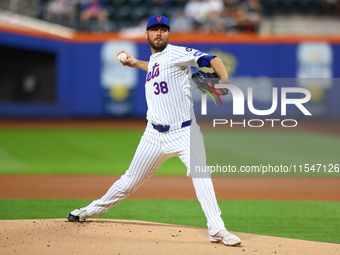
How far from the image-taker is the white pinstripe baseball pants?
4.73 m

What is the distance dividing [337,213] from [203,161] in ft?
8.77

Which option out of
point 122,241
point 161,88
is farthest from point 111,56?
point 122,241

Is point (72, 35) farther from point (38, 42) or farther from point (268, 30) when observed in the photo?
point (268, 30)

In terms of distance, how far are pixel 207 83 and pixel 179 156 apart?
620 millimetres

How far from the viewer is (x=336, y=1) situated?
1869 centimetres

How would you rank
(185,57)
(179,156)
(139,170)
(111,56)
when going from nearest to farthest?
(185,57) < (179,156) < (139,170) < (111,56)

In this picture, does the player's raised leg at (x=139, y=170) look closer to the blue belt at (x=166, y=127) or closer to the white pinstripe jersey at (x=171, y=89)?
the blue belt at (x=166, y=127)

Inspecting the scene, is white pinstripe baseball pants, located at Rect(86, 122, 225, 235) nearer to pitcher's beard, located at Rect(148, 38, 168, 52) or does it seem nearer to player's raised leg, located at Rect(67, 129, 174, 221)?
player's raised leg, located at Rect(67, 129, 174, 221)

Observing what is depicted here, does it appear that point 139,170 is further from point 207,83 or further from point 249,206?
point 249,206

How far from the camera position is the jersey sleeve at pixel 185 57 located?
4.73 meters

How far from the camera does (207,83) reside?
484 cm

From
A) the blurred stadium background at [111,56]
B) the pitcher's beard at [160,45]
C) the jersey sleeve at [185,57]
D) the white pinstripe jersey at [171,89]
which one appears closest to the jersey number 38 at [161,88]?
the white pinstripe jersey at [171,89]

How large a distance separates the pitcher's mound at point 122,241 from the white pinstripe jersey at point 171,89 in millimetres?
954

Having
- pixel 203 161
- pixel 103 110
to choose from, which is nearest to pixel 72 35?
pixel 103 110
